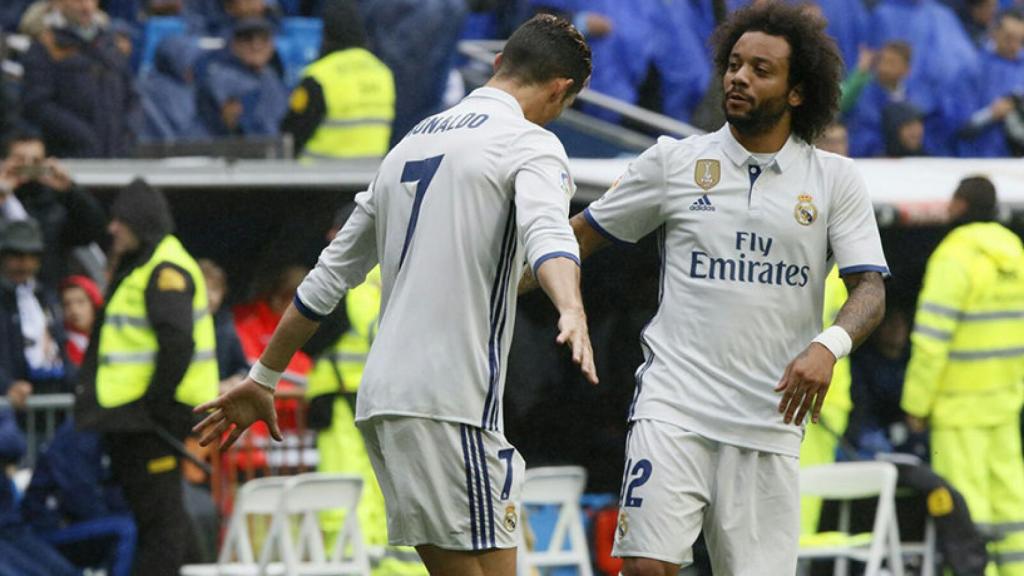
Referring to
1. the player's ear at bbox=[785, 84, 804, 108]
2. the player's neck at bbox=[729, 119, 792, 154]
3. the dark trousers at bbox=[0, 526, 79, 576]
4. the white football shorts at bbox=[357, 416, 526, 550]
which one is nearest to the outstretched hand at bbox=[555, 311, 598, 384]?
the white football shorts at bbox=[357, 416, 526, 550]

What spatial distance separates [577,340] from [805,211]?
1.54m

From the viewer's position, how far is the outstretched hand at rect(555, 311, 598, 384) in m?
5.45

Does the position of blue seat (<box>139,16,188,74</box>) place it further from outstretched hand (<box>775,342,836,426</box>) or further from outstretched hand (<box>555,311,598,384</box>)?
outstretched hand (<box>555,311,598,384</box>)

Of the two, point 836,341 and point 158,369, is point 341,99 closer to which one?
point 158,369

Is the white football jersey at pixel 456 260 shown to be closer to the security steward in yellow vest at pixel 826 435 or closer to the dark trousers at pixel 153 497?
the dark trousers at pixel 153 497

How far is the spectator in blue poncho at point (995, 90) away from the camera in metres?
17.0

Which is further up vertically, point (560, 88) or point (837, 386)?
point (560, 88)

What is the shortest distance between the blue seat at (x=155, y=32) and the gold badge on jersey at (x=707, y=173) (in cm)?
965

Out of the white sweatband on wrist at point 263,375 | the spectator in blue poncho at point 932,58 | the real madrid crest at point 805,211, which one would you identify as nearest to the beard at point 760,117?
the real madrid crest at point 805,211

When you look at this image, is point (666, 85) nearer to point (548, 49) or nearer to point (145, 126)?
point (145, 126)

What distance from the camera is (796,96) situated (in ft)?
22.6

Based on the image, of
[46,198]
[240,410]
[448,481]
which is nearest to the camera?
[448,481]

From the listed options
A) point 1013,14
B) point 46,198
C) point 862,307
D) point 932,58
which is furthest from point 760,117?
point 1013,14

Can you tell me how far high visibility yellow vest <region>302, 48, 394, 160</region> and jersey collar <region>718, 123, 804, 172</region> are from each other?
652 cm
